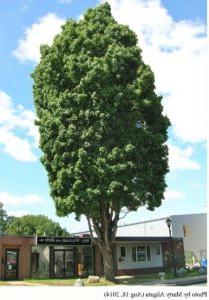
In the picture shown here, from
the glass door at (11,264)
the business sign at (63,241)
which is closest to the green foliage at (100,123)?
the business sign at (63,241)

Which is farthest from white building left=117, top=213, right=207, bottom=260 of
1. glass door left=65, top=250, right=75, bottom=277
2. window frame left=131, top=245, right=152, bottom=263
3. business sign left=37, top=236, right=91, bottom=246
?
glass door left=65, top=250, right=75, bottom=277

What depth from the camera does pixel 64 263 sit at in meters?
A: 39.4

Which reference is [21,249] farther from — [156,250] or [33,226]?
[33,226]

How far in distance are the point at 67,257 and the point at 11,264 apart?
5.68 meters

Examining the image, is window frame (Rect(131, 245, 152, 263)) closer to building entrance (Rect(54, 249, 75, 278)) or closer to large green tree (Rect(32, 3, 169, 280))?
building entrance (Rect(54, 249, 75, 278))

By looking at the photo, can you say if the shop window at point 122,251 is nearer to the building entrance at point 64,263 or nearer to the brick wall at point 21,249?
the building entrance at point 64,263

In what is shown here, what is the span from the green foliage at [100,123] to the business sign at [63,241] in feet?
29.6

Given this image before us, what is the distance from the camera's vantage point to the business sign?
37347 millimetres

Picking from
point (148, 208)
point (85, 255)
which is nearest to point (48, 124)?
point (148, 208)

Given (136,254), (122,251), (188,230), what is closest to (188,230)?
(188,230)

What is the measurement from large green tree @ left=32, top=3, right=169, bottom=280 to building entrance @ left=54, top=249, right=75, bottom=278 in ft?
31.3

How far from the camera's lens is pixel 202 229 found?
59531 mm

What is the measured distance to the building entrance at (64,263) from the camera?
1528 inches

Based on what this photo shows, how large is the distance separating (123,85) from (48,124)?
5968 millimetres
